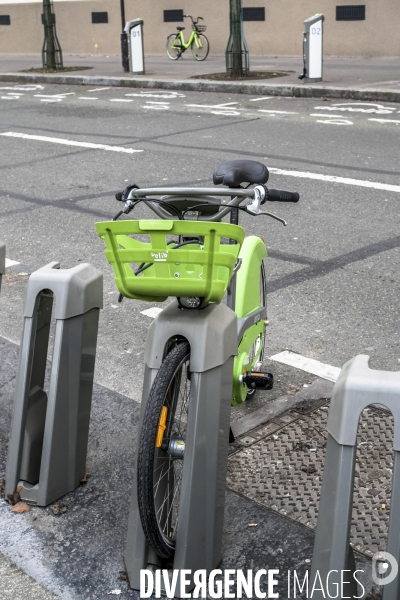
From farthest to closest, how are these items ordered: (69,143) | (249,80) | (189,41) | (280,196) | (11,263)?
(189,41) → (249,80) → (69,143) → (11,263) → (280,196)

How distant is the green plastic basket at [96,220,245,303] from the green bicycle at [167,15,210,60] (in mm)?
21404

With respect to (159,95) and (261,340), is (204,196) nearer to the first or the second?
(261,340)

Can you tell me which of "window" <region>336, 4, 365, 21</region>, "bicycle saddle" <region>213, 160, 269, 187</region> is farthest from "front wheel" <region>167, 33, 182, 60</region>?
"bicycle saddle" <region>213, 160, 269, 187</region>

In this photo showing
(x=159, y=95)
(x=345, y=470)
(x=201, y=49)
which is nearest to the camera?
(x=345, y=470)

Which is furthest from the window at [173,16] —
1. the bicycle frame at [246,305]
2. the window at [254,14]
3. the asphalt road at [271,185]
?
the bicycle frame at [246,305]

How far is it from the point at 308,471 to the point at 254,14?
21.4 m

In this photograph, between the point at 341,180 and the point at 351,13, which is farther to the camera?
the point at 351,13

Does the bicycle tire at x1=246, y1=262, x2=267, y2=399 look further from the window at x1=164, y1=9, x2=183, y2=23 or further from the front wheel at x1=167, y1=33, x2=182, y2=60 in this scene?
the window at x1=164, y1=9, x2=183, y2=23

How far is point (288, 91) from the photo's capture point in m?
16.0

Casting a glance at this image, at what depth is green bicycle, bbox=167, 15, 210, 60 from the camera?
23266 millimetres

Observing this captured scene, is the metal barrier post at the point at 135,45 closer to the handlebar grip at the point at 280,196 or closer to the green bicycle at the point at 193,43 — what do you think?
the green bicycle at the point at 193,43

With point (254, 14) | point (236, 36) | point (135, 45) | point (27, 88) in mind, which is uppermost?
point (254, 14)

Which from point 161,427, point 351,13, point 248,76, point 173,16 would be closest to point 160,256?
point 161,427

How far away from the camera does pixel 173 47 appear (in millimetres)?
23562
